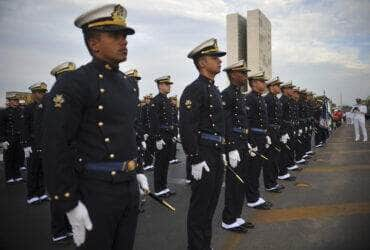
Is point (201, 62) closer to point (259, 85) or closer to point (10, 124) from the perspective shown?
point (259, 85)

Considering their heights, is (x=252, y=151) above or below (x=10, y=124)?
below

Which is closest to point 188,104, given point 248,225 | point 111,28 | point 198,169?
point 198,169

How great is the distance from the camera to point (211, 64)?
13.9 ft

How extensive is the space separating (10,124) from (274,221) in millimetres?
7765

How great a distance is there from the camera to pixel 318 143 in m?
16.5

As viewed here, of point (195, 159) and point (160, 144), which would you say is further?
point (160, 144)

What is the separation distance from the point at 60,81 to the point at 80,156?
53cm

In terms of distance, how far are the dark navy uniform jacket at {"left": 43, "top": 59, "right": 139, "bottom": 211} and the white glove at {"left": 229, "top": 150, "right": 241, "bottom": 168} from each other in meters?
2.60

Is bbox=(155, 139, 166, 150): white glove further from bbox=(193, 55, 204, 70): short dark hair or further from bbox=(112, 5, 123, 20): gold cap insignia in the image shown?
bbox=(112, 5, 123, 20): gold cap insignia

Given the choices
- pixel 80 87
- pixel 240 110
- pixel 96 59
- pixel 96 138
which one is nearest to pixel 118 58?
pixel 96 59

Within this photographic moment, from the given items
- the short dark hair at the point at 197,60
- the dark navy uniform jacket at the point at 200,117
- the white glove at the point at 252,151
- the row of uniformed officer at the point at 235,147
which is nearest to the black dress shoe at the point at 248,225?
the row of uniformed officer at the point at 235,147

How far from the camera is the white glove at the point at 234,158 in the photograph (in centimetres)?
500

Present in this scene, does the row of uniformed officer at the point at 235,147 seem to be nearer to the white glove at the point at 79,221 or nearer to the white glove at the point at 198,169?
the white glove at the point at 198,169

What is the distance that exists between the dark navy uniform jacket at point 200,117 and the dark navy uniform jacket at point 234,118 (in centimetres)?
93
